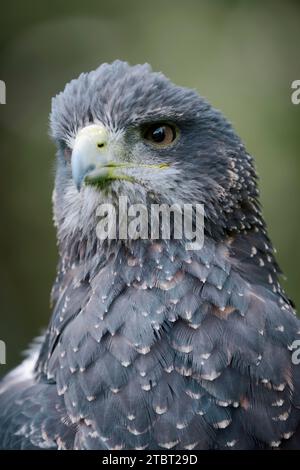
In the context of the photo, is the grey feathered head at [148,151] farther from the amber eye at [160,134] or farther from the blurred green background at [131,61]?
the blurred green background at [131,61]

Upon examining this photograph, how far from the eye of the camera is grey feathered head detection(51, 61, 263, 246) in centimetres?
384

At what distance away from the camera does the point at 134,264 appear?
3863 mm

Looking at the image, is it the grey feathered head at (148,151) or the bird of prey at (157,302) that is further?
the grey feathered head at (148,151)

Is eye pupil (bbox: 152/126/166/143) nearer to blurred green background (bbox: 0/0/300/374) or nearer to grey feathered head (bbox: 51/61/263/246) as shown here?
grey feathered head (bbox: 51/61/263/246)

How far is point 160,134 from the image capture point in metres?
3.96

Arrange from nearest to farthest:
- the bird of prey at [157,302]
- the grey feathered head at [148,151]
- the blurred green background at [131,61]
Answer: the bird of prey at [157,302] → the grey feathered head at [148,151] → the blurred green background at [131,61]

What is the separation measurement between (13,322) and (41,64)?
2.97m

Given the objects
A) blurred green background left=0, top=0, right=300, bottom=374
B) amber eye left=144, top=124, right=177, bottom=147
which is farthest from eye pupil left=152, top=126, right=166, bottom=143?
blurred green background left=0, top=0, right=300, bottom=374

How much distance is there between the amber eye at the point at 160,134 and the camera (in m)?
3.96

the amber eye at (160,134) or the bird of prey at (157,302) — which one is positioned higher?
the amber eye at (160,134)

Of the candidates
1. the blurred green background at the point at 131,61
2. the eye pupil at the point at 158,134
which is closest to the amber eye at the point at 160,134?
the eye pupil at the point at 158,134

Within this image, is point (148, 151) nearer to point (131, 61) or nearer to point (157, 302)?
point (157, 302)

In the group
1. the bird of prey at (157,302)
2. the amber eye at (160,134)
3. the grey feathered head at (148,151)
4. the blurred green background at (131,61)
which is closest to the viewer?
the bird of prey at (157,302)

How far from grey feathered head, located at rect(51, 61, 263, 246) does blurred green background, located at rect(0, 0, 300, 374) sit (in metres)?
3.54
